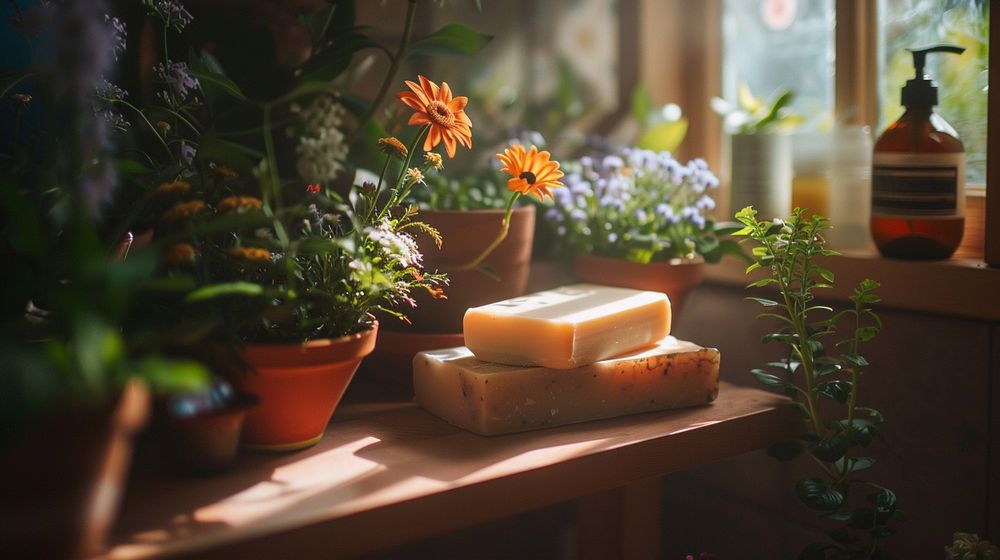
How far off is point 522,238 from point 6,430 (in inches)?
21.7

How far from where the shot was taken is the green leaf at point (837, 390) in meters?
0.78

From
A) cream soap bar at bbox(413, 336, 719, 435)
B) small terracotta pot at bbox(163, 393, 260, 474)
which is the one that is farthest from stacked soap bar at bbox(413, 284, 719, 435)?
small terracotta pot at bbox(163, 393, 260, 474)

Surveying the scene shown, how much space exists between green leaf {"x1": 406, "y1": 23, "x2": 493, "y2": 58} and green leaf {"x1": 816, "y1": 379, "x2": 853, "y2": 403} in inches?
20.5

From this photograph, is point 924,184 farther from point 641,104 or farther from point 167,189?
point 167,189

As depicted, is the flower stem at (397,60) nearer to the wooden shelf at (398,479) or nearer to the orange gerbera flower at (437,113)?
the orange gerbera flower at (437,113)

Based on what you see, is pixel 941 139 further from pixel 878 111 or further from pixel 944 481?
pixel 944 481

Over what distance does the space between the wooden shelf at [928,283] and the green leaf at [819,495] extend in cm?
25

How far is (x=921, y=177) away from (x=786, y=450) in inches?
13.4

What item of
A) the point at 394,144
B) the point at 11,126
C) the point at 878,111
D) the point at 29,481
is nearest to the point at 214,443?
the point at 29,481

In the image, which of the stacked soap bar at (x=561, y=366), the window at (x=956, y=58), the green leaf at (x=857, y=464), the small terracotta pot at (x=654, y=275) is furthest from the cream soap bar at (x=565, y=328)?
the window at (x=956, y=58)

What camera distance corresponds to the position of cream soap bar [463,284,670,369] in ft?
2.56

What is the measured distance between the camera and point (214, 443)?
665mm

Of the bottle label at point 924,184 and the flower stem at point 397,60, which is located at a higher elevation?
the flower stem at point 397,60

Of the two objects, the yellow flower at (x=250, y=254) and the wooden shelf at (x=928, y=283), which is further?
the wooden shelf at (x=928, y=283)
